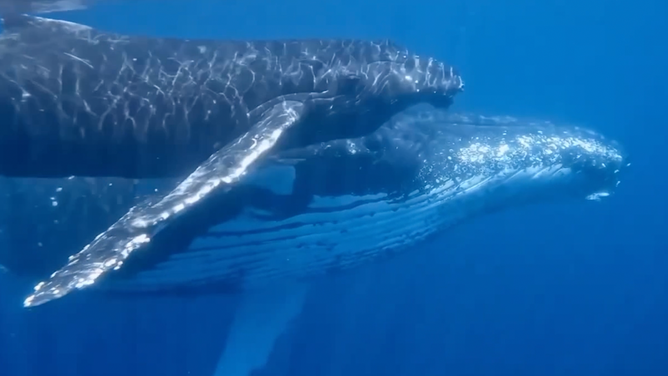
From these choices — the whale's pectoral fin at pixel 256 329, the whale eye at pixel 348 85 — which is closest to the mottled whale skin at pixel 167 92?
the whale eye at pixel 348 85

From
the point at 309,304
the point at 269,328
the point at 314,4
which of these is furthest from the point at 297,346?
the point at 314,4

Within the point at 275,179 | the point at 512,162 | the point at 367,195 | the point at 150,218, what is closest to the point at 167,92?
the point at 275,179

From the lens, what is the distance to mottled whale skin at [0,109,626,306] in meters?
8.63

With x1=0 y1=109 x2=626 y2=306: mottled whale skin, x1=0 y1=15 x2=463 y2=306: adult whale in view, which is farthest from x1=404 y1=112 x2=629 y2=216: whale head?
x1=0 y1=15 x2=463 y2=306: adult whale

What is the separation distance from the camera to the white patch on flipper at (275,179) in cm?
820

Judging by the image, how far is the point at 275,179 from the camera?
27.8ft

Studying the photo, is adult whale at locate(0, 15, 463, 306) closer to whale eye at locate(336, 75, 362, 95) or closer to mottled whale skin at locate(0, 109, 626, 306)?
whale eye at locate(336, 75, 362, 95)

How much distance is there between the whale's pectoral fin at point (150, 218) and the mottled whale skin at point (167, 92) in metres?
0.97

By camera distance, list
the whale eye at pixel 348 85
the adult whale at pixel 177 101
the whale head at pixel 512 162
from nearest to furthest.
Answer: the adult whale at pixel 177 101 → the whale eye at pixel 348 85 → the whale head at pixel 512 162

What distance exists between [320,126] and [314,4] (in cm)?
4399

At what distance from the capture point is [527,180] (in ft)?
38.6

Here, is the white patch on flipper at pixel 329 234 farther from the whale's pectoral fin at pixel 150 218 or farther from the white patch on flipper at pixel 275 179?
the whale's pectoral fin at pixel 150 218

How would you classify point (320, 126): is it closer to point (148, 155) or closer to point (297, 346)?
point (148, 155)

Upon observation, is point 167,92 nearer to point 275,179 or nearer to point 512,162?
point 275,179
